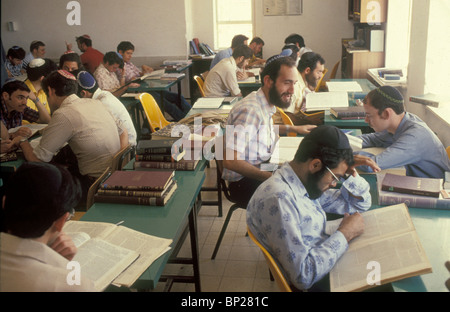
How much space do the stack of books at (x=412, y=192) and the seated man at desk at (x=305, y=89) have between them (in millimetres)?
1990

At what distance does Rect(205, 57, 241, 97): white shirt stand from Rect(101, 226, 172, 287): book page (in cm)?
360

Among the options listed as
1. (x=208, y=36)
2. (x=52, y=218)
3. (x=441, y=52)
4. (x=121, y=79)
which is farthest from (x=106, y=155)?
(x=208, y=36)

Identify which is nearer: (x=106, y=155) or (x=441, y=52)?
(x=106, y=155)

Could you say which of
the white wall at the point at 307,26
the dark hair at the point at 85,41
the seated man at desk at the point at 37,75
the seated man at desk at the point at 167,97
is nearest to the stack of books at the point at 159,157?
the seated man at desk at the point at 37,75

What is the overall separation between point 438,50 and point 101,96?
2.93 meters

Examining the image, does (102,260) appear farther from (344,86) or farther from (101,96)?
(344,86)

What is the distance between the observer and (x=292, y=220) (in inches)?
66.9

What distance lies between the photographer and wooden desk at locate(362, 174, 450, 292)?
1519 millimetres

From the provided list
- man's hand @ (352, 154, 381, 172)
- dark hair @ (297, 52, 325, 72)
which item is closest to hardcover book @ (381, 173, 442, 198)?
man's hand @ (352, 154, 381, 172)

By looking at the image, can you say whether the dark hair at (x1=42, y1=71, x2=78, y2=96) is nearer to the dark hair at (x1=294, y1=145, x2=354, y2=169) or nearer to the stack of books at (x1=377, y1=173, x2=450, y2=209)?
the dark hair at (x1=294, y1=145, x2=354, y2=169)

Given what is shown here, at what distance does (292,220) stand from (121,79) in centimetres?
535

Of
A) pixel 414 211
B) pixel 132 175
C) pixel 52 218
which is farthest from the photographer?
pixel 132 175

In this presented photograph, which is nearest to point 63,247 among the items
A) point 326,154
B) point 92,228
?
point 92,228
